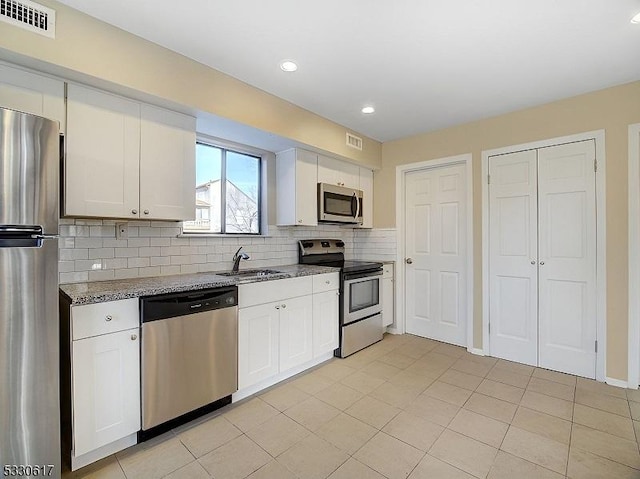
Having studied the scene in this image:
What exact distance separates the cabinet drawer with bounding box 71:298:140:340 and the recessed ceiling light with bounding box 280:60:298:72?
185 cm

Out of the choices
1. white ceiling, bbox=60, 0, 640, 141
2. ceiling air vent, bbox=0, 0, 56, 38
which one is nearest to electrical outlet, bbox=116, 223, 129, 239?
ceiling air vent, bbox=0, 0, 56, 38

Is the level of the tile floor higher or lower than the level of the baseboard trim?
lower

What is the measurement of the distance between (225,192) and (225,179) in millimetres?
128

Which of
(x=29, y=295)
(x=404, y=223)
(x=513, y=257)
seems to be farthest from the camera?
(x=404, y=223)

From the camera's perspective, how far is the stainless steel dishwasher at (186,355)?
6.04ft

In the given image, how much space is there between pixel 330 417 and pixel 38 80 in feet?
8.86

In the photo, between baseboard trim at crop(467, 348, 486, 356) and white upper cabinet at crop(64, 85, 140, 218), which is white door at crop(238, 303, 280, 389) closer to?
white upper cabinet at crop(64, 85, 140, 218)

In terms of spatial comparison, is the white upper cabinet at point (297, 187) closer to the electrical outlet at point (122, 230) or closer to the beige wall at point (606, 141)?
the electrical outlet at point (122, 230)

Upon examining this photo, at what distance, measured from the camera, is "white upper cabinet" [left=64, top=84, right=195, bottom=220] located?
1836mm

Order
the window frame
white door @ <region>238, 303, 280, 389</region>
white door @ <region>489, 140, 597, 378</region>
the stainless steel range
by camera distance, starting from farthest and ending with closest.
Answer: the stainless steel range, the window frame, white door @ <region>489, 140, 597, 378</region>, white door @ <region>238, 303, 280, 389</region>

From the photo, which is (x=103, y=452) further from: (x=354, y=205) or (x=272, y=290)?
(x=354, y=205)

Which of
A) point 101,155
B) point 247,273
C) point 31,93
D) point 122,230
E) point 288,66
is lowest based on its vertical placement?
point 247,273

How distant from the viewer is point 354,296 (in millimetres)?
3326

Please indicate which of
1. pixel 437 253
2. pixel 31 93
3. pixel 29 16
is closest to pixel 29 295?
pixel 31 93
